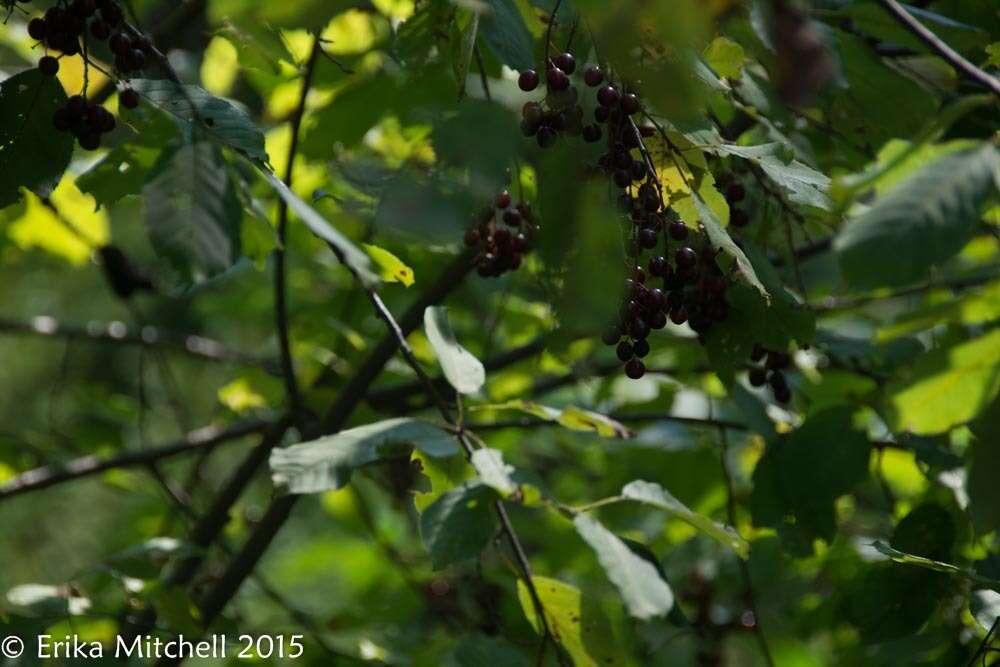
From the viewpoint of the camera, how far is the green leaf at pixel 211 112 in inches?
39.3

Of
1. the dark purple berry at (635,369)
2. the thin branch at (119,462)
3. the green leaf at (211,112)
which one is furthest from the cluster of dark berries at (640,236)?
the thin branch at (119,462)

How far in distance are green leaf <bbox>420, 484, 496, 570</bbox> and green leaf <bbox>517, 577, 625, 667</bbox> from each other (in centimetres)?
19

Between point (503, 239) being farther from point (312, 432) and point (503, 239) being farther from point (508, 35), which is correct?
point (312, 432)

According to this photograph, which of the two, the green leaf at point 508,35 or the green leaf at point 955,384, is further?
the green leaf at point 508,35

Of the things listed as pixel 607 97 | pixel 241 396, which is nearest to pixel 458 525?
pixel 607 97

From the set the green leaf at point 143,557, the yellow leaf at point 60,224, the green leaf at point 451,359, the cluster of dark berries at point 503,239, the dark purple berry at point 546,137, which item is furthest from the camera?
the yellow leaf at point 60,224

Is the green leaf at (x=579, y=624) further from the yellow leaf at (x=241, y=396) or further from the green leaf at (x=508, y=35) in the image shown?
the yellow leaf at (x=241, y=396)

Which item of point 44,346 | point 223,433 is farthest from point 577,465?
point 44,346

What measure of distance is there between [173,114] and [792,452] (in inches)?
38.2

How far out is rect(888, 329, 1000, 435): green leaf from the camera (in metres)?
0.80

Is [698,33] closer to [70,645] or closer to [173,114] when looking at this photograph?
[173,114]

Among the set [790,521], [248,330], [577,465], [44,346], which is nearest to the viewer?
[790,521]

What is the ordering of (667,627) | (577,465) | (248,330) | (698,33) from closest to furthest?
(698,33)
(667,627)
(577,465)
(248,330)

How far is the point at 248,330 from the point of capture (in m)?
4.44
